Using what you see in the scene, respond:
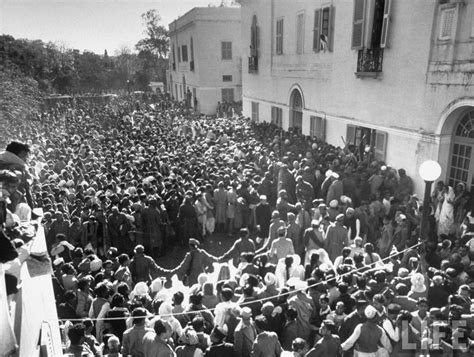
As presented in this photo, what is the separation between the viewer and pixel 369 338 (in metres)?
5.08

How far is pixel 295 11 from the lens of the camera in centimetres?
1770

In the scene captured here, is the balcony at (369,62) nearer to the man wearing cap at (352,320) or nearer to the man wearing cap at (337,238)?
the man wearing cap at (337,238)

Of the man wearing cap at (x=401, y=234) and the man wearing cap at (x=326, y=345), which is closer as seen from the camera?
the man wearing cap at (x=326, y=345)

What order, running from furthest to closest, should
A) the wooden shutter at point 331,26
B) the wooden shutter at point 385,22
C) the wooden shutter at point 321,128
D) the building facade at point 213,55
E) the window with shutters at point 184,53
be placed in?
the window with shutters at point 184,53 < the building facade at point 213,55 < the wooden shutter at point 321,128 < the wooden shutter at point 331,26 < the wooden shutter at point 385,22

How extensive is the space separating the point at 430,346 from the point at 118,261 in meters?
4.90

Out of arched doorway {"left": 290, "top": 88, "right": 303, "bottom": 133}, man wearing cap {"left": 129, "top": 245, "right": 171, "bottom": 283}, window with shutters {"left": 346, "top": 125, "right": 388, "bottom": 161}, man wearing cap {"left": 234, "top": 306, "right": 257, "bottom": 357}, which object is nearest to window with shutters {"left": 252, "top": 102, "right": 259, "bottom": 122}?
arched doorway {"left": 290, "top": 88, "right": 303, "bottom": 133}

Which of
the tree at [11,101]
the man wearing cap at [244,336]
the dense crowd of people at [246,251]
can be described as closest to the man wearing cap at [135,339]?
the dense crowd of people at [246,251]

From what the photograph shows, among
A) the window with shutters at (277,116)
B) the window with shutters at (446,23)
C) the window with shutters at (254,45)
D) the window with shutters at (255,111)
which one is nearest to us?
the window with shutters at (446,23)

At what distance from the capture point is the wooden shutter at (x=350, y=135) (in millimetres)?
14141

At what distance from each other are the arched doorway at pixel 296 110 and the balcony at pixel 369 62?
5.33m

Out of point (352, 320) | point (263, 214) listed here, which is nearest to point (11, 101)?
point (263, 214)

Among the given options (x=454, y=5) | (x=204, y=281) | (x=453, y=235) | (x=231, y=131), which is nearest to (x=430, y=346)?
(x=204, y=281)

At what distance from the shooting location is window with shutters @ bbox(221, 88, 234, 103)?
106ft

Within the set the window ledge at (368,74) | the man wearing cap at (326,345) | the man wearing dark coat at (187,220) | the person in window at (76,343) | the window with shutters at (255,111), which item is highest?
the window ledge at (368,74)
